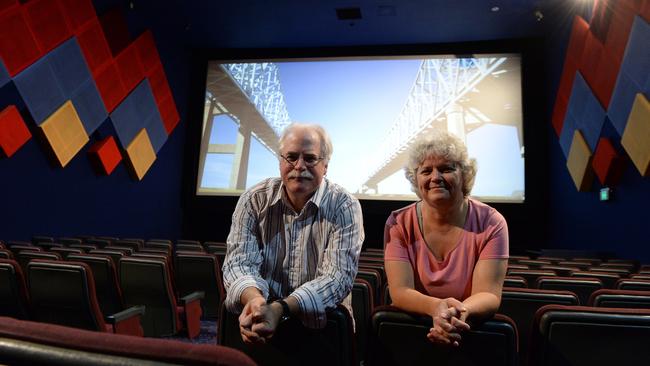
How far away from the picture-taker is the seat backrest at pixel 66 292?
207 centimetres

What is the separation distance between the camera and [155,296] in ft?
9.10

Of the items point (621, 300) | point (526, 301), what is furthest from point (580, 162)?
point (526, 301)

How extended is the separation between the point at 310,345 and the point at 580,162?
23.0 feet

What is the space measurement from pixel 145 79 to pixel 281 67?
9.25ft

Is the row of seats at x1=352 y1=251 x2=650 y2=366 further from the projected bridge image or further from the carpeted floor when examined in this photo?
the projected bridge image

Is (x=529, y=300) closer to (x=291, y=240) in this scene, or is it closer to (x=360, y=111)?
(x=291, y=240)

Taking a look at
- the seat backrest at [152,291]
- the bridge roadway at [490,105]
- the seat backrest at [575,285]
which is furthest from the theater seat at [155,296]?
the bridge roadway at [490,105]

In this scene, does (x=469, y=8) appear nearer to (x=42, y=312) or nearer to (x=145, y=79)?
(x=145, y=79)

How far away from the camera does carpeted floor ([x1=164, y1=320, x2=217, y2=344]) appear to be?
2.98 meters

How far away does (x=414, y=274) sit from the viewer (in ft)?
4.79

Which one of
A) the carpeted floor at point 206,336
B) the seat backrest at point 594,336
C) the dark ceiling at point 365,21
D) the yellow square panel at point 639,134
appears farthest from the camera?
the dark ceiling at point 365,21

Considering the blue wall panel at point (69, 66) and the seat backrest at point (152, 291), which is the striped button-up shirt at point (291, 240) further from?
the blue wall panel at point (69, 66)

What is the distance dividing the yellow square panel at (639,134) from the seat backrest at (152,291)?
5562mm

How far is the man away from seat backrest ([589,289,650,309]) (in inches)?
46.3
